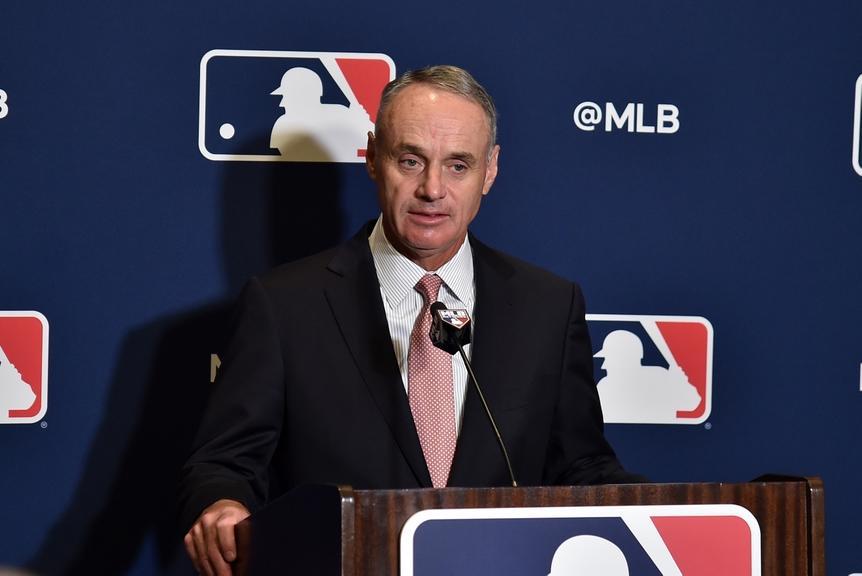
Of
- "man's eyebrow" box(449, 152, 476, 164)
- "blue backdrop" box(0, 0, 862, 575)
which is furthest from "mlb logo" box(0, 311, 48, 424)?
"man's eyebrow" box(449, 152, 476, 164)

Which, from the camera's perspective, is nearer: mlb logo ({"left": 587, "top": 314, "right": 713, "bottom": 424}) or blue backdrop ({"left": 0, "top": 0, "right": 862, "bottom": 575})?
blue backdrop ({"left": 0, "top": 0, "right": 862, "bottom": 575})

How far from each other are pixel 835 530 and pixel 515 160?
104cm

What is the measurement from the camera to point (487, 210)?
2.46 meters

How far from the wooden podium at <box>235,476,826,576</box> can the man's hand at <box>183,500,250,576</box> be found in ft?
0.12

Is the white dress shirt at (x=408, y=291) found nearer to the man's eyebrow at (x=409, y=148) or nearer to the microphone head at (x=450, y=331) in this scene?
the man's eyebrow at (x=409, y=148)

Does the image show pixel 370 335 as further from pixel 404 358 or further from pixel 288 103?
pixel 288 103

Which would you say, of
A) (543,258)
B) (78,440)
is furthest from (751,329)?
(78,440)

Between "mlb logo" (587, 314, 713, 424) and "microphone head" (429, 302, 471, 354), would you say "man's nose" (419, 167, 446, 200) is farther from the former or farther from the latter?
"mlb logo" (587, 314, 713, 424)

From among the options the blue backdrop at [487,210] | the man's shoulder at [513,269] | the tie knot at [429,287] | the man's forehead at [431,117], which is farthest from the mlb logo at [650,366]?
the man's forehead at [431,117]

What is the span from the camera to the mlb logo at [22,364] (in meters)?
2.32

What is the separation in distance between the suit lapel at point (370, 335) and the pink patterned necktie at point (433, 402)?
0.03 m

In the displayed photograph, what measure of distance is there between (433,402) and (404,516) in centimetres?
73

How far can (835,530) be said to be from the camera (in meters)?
2.55

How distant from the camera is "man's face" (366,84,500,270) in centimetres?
198
